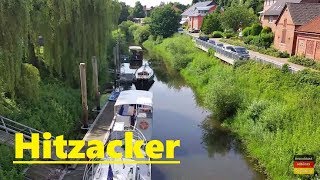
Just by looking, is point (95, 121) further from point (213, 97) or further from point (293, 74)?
point (293, 74)

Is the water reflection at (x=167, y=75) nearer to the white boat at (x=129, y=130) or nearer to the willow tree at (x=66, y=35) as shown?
the willow tree at (x=66, y=35)

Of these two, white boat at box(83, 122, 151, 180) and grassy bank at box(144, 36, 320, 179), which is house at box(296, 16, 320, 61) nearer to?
grassy bank at box(144, 36, 320, 179)

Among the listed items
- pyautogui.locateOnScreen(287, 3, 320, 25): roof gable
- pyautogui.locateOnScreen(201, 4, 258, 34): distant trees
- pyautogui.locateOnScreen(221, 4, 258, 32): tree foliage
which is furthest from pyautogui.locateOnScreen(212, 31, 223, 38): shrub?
pyautogui.locateOnScreen(287, 3, 320, 25): roof gable

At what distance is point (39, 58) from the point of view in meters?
24.2

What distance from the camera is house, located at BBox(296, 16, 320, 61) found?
29594 millimetres

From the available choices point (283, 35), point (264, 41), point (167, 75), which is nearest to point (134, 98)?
point (167, 75)

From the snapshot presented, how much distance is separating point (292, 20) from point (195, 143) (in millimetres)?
21027

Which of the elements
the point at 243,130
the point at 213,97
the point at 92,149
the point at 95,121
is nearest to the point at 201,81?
the point at 213,97

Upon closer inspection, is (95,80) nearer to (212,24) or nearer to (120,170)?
(120,170)

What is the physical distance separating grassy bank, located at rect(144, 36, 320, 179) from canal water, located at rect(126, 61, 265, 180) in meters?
0.90

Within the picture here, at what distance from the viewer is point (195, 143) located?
826 inches

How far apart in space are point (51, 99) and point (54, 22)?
16.5 ft

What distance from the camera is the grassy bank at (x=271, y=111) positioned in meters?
16.1

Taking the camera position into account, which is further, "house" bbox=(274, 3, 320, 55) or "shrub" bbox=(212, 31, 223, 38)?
"shrub" bbox=(212, 31, 223, 38)
